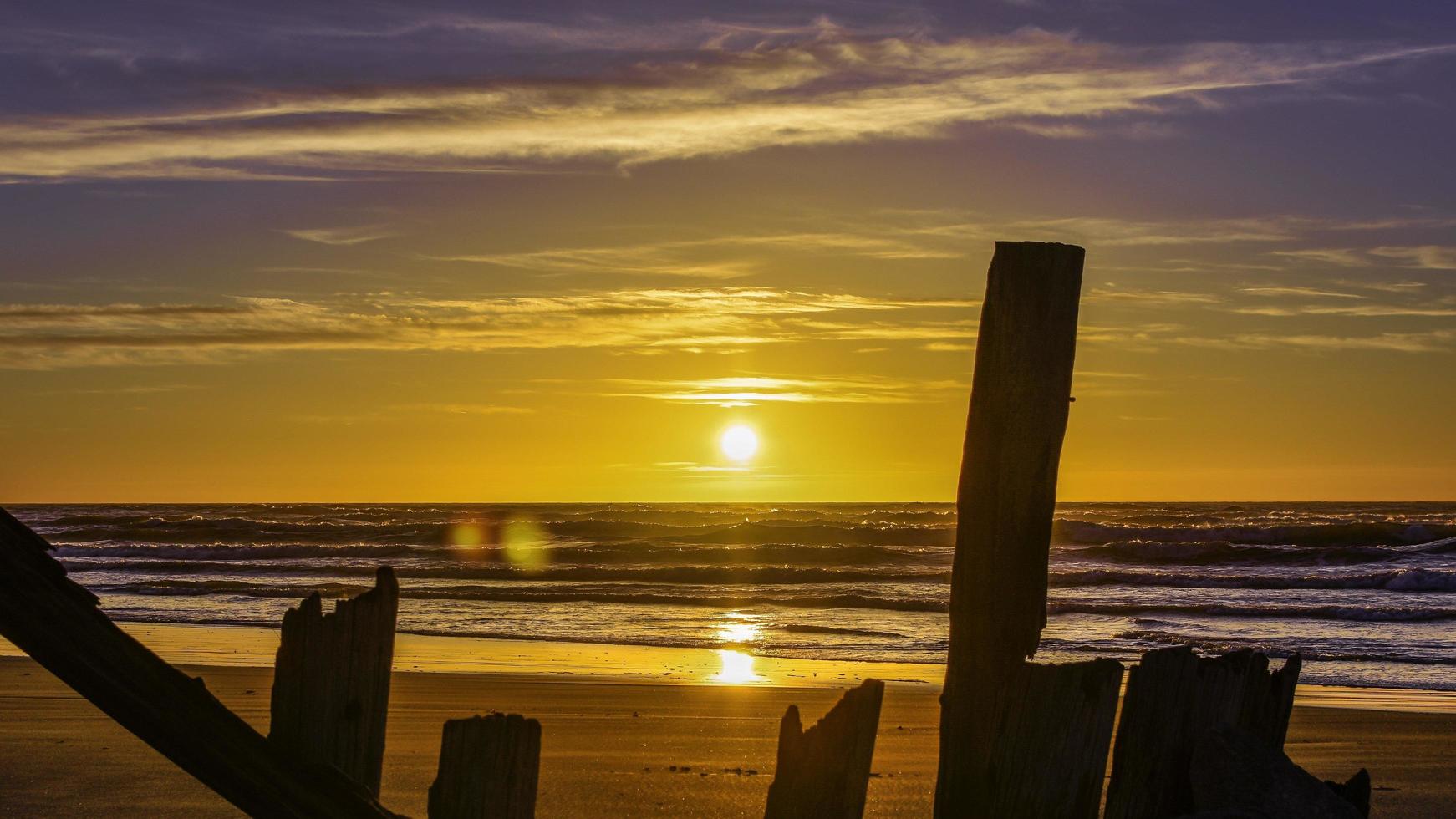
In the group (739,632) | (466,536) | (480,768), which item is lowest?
(480,768)

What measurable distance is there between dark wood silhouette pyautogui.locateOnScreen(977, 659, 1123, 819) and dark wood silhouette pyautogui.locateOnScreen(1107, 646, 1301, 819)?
15 cm

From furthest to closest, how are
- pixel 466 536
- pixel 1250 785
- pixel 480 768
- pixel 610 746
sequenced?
pixel 466 536 < pixel 610 746 < pixel 1250 785 < pixel 480 768

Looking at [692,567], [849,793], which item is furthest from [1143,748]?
[692,567]

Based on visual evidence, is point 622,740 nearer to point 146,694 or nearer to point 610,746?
point 610,746

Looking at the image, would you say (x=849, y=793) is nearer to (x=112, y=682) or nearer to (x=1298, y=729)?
(x=112, y=682)

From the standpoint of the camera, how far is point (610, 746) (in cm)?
816

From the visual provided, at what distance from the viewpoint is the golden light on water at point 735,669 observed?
480 inches

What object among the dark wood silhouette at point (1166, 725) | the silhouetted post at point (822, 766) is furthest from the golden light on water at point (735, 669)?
the silhouetted post at point (822, 766)

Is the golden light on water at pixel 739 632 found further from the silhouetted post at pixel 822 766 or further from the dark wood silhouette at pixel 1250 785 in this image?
the silhouetted post at pixel 822 766

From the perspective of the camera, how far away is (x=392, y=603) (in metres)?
3.26

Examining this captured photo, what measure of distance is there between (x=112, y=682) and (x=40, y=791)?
4381 mm

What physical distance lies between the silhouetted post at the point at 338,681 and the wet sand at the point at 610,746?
11.0ft

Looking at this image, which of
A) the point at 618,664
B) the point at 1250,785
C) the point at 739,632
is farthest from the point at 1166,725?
the point at 739,632

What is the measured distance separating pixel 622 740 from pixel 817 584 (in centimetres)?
1708
